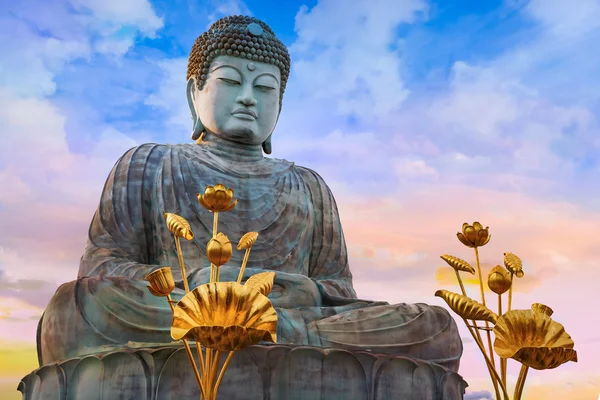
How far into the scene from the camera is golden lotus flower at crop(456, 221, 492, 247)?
384cm

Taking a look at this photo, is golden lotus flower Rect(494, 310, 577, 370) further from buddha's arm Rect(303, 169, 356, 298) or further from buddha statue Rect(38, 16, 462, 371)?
buddha's arm Rect(303, 169, 356, 298)

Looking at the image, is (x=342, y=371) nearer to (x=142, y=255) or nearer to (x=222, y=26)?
(x=142, y=255)

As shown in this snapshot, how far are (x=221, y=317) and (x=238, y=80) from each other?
150 inches

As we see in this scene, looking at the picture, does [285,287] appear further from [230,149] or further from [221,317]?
[221,317]

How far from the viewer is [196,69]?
282 inches

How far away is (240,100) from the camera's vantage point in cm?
684

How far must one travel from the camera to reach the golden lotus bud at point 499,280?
3.81 meters

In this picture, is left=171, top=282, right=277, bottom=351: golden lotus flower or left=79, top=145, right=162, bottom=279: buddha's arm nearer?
left=171, top=282, right=277, bottom=351: golden lotus flower

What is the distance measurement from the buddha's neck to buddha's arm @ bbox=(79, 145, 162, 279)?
46 cm

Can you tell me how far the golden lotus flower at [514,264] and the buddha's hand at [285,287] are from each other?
2017mm

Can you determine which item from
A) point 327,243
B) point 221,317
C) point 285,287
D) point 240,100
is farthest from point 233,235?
point 221,317

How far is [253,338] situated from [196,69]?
164 inches

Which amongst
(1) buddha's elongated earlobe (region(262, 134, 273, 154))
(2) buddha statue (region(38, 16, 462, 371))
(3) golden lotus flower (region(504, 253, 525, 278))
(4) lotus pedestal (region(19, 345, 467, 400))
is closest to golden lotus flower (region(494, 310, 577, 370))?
(3) golden lotus flower (region(504, 253, 525, 278))

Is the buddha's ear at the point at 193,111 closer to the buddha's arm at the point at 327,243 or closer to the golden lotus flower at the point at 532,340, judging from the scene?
the buddha's arm at the point at 327,243
